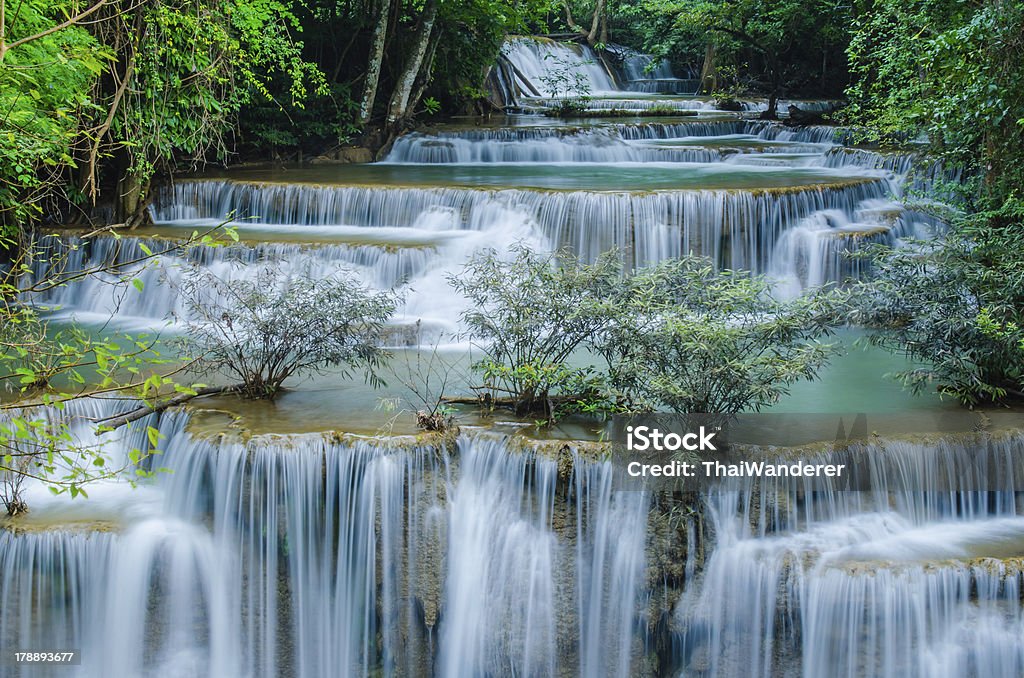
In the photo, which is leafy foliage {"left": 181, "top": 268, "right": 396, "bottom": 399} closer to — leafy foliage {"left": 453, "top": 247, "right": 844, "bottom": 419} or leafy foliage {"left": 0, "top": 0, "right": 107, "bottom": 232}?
leafy foliage {"left": 453, "top": 247, "right": 844, "bottom": 419}

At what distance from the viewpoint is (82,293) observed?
12477mm

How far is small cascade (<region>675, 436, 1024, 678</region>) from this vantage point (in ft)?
21.4

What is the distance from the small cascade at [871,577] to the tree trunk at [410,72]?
1387 cm

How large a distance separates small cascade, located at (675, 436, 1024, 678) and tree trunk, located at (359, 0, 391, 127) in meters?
13.7

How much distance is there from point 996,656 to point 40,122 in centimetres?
963

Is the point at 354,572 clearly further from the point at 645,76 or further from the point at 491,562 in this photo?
the point at 645,76

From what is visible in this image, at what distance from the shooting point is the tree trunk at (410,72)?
1881 cm

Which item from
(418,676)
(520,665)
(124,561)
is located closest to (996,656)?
(520,665)

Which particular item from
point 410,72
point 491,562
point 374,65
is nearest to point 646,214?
point 491,562

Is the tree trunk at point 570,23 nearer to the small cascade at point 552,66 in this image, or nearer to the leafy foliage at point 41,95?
the small cascade at point 552,66

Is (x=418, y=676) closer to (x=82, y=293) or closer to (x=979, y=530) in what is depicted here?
(x=979, y=530)

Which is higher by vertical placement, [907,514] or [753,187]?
[753,187]

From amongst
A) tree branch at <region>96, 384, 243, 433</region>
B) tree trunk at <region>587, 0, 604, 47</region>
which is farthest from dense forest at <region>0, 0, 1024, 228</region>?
tree trunk at <region>587, 0, 604, 47</region>

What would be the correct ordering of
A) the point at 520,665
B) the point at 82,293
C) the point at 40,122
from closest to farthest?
the point at 520,665
the point at 40,122
the point at 82,293
